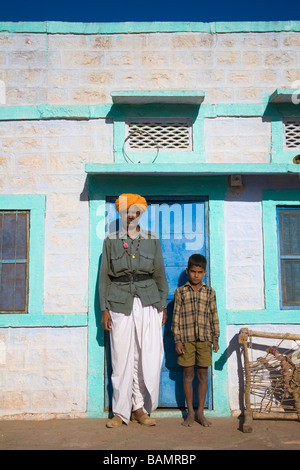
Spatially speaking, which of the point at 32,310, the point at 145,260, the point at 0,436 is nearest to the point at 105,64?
the point at 145,260

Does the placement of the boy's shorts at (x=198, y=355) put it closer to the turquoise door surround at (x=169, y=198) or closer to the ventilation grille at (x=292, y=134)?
the turquoise door surround at (x=169, y=198)

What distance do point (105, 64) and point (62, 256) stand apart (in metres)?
2.09

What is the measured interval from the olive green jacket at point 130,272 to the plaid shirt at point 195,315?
0.17 meters

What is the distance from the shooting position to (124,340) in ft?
14.4

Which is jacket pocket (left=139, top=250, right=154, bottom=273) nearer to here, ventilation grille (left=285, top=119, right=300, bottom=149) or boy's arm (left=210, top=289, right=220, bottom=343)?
boy's arm (left=210, top=289, right=220, bottom=343)

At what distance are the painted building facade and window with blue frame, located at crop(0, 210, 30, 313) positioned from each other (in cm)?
1

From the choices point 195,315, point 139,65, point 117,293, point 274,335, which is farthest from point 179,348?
point 139,65

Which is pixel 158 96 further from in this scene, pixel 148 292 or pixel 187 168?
pixel 148 292

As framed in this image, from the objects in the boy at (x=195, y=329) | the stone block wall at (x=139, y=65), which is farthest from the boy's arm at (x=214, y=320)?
the stone block wall at (x=139, y=65)

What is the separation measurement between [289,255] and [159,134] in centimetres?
186

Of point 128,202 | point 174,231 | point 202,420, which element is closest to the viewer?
point 202,420

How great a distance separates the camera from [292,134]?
5043 millimetres

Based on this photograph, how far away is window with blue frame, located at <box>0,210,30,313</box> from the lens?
4770 millimetres

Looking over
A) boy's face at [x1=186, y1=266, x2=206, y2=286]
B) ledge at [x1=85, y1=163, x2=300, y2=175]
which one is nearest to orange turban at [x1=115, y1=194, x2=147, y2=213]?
ledge at [x1=85, y1=163, x2=300, y2=175]
